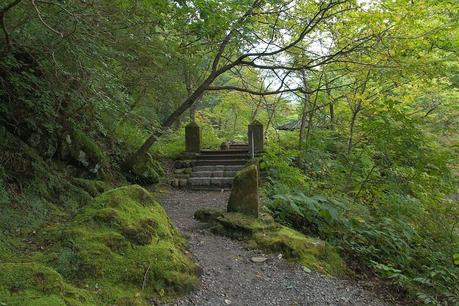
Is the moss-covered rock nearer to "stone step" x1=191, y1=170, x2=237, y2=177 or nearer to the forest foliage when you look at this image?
→ the forest foliage

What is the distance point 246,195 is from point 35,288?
3.64 m

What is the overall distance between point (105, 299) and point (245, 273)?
1.78 meters

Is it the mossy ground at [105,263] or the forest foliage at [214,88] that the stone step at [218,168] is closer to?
the forest foliage at [214,88]

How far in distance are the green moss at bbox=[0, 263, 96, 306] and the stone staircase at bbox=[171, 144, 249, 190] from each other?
23.4 feet

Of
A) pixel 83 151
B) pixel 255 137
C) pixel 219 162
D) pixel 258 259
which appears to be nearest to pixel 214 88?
pixel 255 137

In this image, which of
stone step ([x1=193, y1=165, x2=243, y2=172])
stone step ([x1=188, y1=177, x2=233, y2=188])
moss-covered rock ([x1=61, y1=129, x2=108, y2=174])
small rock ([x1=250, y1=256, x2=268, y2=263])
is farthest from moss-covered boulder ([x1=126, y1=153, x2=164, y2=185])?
small rock ([x1=250, y1=256, x2=268, y2=263])

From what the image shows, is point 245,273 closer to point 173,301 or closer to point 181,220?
point 173,301

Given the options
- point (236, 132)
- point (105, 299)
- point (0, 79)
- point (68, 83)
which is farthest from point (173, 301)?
point (236, 132)

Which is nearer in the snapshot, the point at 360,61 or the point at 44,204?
the point at 44,204

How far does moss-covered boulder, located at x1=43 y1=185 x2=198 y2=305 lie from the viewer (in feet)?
10.0

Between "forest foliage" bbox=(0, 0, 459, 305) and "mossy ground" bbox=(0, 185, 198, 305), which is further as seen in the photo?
"forest foliage" bbox=(0, 0, 459, 305)

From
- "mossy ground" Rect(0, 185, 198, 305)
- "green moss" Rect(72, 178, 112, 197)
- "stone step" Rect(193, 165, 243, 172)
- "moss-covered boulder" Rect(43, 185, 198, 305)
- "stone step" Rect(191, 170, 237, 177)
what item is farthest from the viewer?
"stone step" Rect(193, 165, 243, 172)

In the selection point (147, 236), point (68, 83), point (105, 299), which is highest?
point (68, 83)

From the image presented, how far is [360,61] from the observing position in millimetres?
8031
